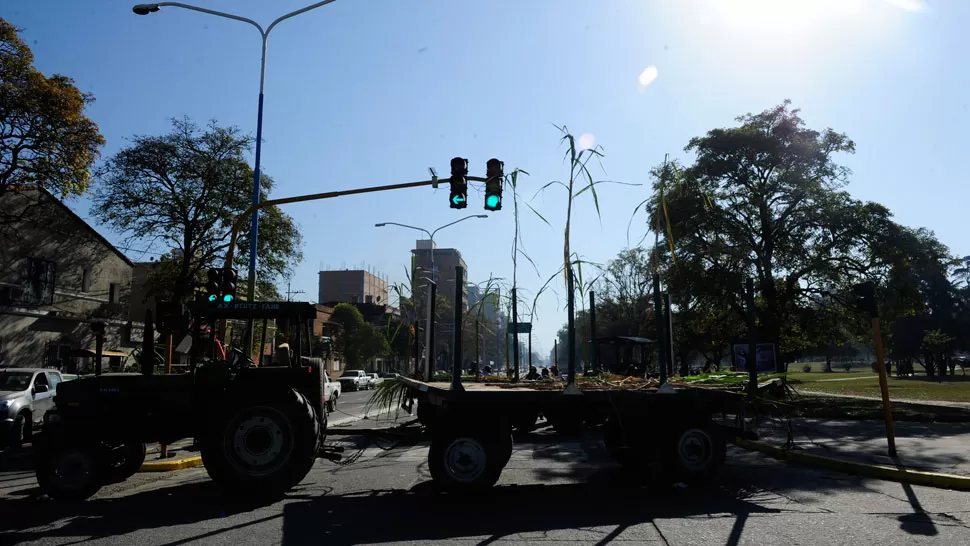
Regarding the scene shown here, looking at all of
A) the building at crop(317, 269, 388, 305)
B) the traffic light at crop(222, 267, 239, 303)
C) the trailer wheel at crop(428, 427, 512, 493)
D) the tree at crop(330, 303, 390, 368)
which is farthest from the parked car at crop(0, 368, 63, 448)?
the building at crop(317, 269, 388, 305)

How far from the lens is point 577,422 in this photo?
8.55 metres

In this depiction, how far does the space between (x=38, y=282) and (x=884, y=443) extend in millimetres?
34303

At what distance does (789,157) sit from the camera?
92.2 ft

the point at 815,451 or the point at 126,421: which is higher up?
the point at 126,421

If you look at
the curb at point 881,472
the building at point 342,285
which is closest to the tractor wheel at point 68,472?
the curb at point 881,472

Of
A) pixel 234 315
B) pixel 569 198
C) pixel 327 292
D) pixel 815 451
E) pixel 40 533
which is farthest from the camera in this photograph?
pixel 327 292

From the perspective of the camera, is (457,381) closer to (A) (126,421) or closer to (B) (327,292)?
(A) (126,421)

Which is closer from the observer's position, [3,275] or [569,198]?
[569,198]

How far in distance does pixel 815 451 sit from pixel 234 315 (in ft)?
33.5

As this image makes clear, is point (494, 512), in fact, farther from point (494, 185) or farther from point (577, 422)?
point (494, 185)

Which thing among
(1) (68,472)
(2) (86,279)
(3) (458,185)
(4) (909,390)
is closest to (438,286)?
(3) (458,185)

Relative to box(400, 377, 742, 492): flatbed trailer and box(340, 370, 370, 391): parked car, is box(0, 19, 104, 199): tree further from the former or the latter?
box(340, 370, 370, 391): parked car

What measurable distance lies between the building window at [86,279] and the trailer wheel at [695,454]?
112ft

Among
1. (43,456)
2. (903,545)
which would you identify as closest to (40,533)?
(43,456)
